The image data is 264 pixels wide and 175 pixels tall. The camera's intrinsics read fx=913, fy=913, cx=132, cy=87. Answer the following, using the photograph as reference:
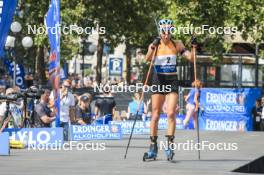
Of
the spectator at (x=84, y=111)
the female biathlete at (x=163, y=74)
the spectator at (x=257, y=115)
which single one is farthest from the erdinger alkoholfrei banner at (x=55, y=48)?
the spectator at (x=257, y=115)

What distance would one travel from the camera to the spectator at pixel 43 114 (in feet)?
69.5

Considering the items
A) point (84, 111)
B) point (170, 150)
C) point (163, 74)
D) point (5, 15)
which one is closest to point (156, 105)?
point (163, 74)

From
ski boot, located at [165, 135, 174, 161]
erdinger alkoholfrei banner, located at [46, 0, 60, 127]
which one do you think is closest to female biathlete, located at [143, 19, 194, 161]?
ski boot, located at [165, 135, 174, 161]

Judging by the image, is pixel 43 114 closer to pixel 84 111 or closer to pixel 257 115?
pixel 84 111

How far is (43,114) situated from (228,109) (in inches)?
425

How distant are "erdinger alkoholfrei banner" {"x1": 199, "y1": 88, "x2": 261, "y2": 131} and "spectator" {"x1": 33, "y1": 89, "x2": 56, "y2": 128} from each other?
986 centimetres

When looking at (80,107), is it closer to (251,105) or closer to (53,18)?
(53,18)

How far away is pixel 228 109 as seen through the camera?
3061 centimetres

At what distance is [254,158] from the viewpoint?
14625mm

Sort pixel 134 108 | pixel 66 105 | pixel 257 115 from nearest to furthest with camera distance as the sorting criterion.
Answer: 1. pixel 66 105
2. pixel 257 115
3. pixel 134 108

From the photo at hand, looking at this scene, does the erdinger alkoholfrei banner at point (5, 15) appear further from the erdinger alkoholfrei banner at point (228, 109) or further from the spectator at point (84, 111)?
the erdinger alkoholfrei banner at point (228, 109)

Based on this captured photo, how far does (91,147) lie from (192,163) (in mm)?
4730

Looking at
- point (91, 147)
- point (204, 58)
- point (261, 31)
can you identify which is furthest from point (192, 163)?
point (204, 58)

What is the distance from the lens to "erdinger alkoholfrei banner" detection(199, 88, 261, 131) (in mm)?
30438
